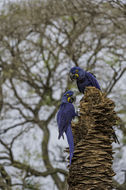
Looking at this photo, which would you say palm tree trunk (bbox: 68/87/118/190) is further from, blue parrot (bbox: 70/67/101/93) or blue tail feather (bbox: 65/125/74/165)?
blue parrot (bbox: 70/67/101/93)

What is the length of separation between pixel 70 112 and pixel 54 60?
749 centimetres

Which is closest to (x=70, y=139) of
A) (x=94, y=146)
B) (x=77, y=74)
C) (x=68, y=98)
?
(x=94, y=146)

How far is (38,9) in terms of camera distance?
9273 mm

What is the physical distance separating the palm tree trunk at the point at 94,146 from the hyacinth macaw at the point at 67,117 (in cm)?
12

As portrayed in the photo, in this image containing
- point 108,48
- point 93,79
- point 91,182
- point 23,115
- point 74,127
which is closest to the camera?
point 91,182

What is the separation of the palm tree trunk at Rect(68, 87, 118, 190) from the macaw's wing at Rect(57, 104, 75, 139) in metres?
0.31

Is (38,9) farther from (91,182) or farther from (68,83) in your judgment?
(91,182)

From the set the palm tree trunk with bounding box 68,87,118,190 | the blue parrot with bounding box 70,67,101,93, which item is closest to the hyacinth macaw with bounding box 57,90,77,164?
the palm tree trunk with bounding box 68,87,118,190

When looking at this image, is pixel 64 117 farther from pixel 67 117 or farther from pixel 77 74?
pixel 77 74

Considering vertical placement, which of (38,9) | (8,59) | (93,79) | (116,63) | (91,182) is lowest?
(91,182)

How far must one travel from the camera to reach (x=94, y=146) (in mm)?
3119

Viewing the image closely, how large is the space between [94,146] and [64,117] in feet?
2.40

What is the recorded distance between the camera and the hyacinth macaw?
11.3 feet

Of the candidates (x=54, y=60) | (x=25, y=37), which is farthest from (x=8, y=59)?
(x=54, y=60)
